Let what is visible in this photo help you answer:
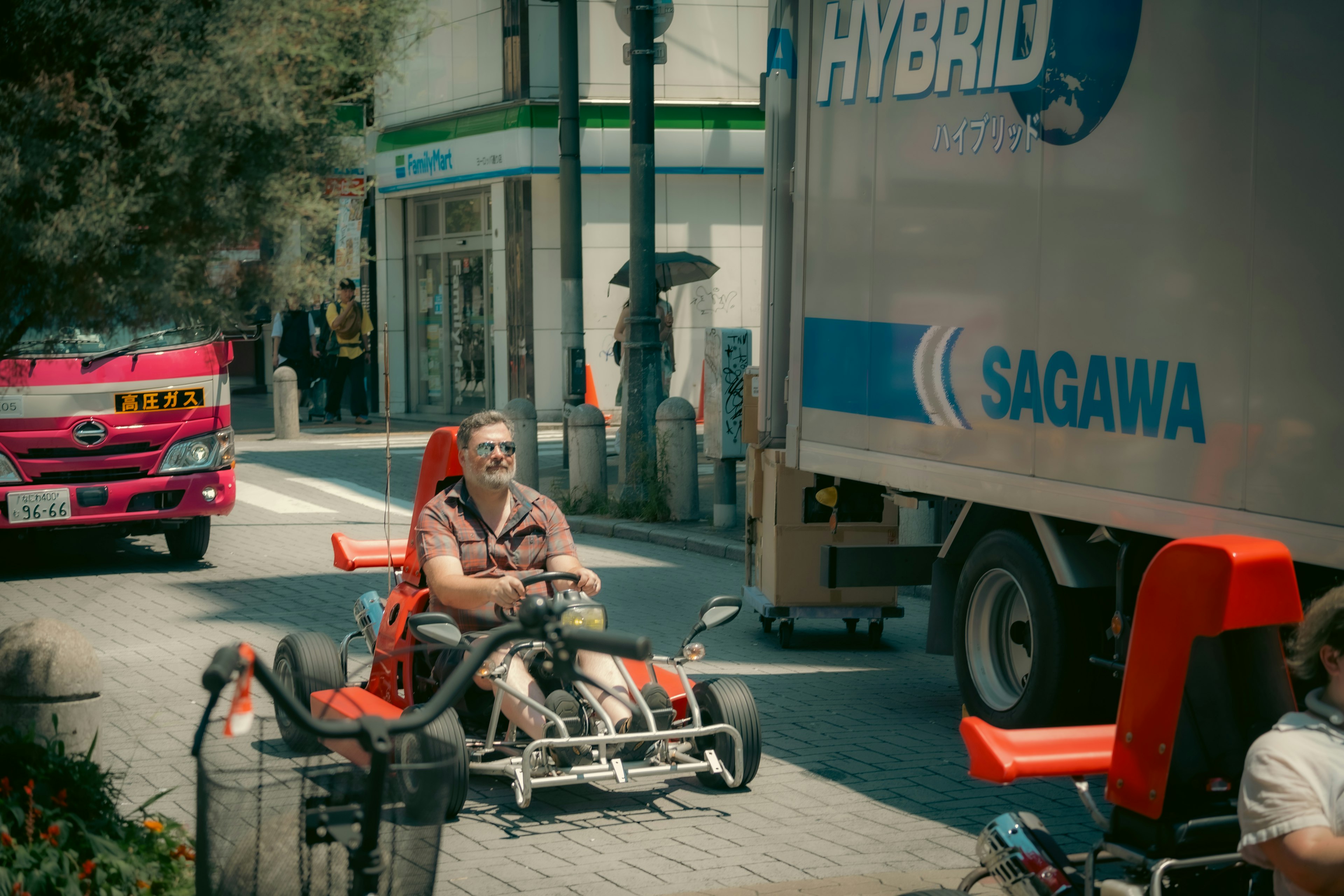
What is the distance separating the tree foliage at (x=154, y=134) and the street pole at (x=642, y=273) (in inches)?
362

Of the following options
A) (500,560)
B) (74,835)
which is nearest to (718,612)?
(500,560)

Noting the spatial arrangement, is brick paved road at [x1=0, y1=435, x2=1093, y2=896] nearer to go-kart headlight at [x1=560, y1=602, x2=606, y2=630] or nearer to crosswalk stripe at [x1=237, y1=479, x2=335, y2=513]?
go-kart headlight at [x1=560, y1=602, x2=606, y2=630]

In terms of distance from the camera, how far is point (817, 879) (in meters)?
4.84

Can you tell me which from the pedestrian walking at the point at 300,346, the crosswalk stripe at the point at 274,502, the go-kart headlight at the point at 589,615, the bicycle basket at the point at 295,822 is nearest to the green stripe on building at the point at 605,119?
the pedestrian walking at the point at 300,346

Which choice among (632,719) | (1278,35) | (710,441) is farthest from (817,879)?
(710,441)

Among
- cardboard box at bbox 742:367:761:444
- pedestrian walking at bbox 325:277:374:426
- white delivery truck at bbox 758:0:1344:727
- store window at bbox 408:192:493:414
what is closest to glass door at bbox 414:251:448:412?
A: store window at bbox 408:192:493:414

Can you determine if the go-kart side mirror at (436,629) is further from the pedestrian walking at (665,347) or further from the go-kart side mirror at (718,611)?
the pedestrian walking at (665,347)

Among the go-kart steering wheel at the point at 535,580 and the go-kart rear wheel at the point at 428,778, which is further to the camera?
the go-kart steering wheel at the point at 535,580

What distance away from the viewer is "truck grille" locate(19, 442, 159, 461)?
10.2 m

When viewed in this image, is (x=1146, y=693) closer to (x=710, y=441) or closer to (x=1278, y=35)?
(x=1278, y=35)

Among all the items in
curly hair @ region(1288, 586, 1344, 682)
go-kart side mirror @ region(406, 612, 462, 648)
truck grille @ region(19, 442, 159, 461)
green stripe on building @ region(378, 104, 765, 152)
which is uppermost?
green stripe on building @ region(378, 104, 765, 152)

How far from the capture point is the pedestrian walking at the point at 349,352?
22.3 m

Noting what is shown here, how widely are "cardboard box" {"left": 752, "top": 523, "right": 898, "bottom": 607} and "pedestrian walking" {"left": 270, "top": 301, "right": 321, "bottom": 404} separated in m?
16.0

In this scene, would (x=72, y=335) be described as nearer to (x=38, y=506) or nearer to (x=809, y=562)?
(x=809, y=562)
